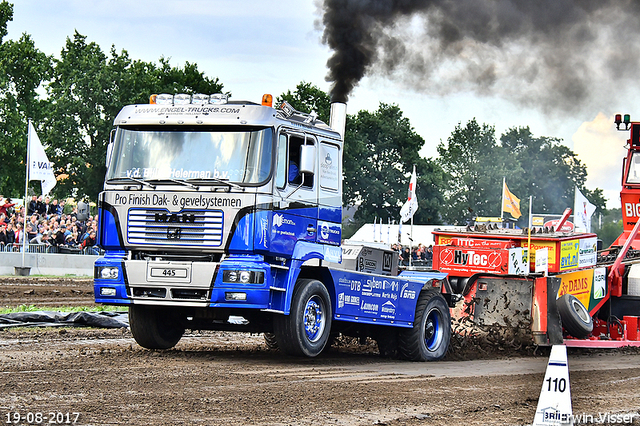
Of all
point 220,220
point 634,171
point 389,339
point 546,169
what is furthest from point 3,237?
point 546,169

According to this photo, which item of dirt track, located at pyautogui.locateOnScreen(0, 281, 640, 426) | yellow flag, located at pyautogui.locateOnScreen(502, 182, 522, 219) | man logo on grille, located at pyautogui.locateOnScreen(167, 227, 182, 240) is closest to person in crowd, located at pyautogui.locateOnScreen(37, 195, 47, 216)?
dirt track, located at pyautogui.locateOnScreen(0, 281, 640, 426)

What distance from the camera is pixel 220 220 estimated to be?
10.1m

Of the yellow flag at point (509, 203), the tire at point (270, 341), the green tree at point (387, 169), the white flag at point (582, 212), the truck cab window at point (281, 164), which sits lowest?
the tire at point (270, 341)

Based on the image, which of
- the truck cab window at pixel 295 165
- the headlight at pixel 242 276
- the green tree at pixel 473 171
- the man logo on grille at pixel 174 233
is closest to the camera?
the headlight at pixel 242 276

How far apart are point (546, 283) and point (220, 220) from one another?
5.83 metres

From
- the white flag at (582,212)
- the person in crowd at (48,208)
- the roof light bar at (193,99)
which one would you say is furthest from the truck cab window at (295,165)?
the white flag at (582,212)

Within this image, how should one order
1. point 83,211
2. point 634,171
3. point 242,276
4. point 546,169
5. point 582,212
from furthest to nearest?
point 546,169
point 582,212
point 634,171
point 83,211
point 242,276

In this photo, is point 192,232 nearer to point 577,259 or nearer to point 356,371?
point 356,371

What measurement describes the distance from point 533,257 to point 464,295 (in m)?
1.26

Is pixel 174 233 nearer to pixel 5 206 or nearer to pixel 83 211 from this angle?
pixel 83 211

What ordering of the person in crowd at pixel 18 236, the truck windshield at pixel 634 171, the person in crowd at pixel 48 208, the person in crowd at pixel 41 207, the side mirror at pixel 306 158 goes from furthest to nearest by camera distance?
1. the person in crowd at pixel 48 208
2. the person in crowd at pixel 41 207
3. the person in crowd at pixel 18 236
4. the truck windshield at pixel 634 171
5. the side mirror at pixel 306 158

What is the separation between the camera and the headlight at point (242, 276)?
32.7 ft

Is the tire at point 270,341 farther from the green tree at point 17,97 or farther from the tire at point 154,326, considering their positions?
the green tree at point 17,97

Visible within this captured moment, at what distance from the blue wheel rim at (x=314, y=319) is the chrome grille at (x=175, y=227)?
57.3 inches
